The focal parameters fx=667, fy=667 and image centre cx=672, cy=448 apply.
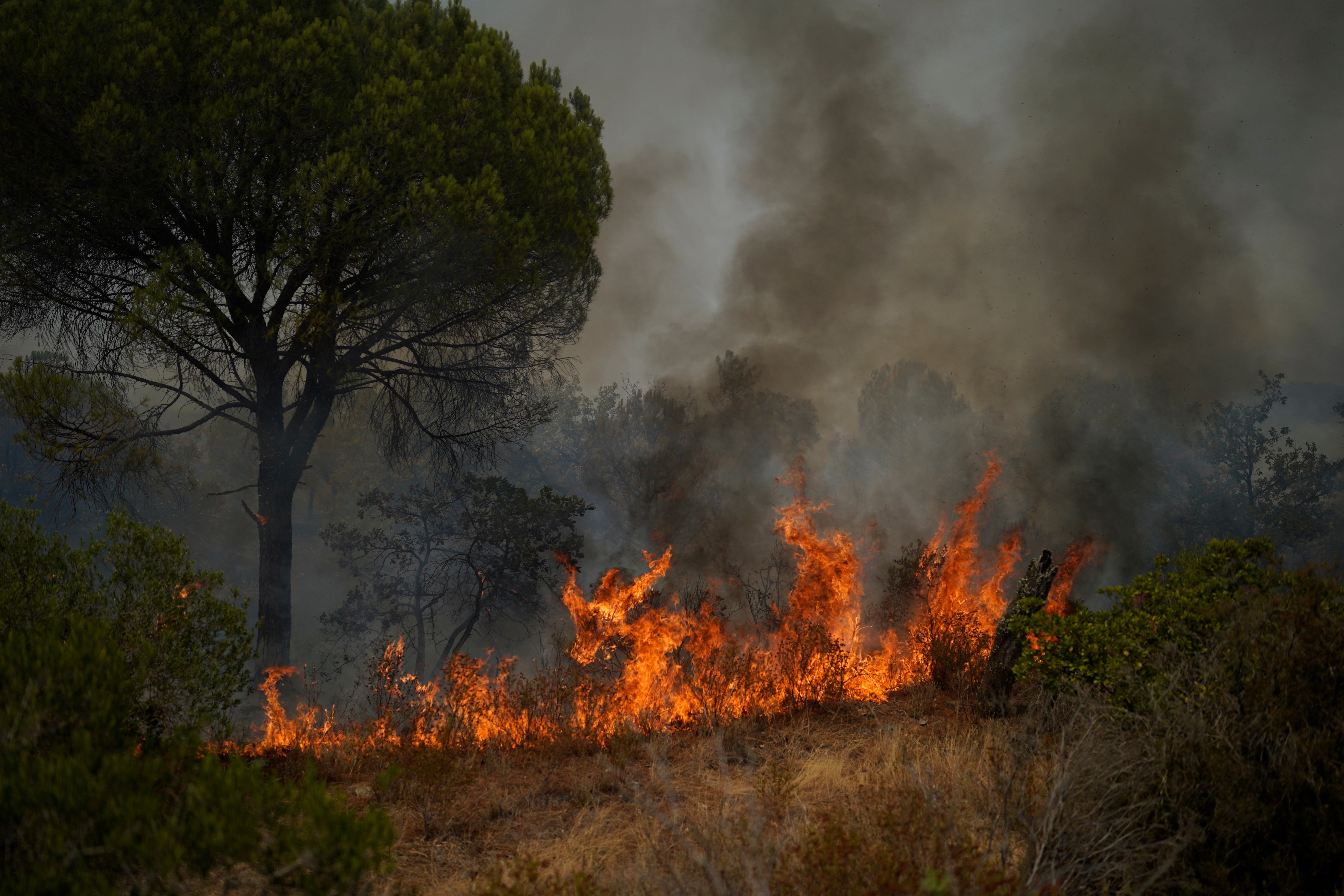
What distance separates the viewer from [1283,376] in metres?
24.1

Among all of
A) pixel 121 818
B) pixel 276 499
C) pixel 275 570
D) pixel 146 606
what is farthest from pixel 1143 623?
pixel 276 499

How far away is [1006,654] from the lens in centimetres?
665

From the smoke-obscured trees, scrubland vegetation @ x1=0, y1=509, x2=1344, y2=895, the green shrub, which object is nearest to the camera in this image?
scrubland vegetation @ x1=0, y1=509, x2=1344, y2=895

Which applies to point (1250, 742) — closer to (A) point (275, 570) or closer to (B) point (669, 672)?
(B) point (669, 672)

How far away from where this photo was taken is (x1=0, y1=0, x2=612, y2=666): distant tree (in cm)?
778

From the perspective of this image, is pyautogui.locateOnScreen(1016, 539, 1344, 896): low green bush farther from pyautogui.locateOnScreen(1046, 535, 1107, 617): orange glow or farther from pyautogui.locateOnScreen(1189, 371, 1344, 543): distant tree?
pyautogui.locateOnScreen(1189, 371, 1344, 543): distant tree

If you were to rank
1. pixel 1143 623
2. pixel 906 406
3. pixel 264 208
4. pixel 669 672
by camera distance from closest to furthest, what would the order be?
pixel 1143 623
pixel 669 672
pixel 264 208
pixel 906 406

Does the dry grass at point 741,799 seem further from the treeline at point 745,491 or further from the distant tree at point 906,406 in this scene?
the distant tree at point 906,406

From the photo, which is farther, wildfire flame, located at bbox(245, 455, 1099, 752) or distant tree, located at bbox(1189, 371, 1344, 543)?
distant tree, located at bbox(1189, 371, 1344, 543)

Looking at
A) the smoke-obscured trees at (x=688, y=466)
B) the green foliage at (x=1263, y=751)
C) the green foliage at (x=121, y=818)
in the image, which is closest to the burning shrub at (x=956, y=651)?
the green foliage at (x=1263, y=751)

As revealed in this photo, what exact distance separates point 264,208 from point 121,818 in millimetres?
8775

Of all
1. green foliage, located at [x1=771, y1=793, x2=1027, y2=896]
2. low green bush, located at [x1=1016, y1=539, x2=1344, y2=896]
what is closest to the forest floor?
green foliage, located at [x1=771, y1=793, x2=1027, y2=896]

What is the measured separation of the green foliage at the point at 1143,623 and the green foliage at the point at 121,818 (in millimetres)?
4807

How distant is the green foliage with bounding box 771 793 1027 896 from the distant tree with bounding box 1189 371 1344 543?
83.7 feet
